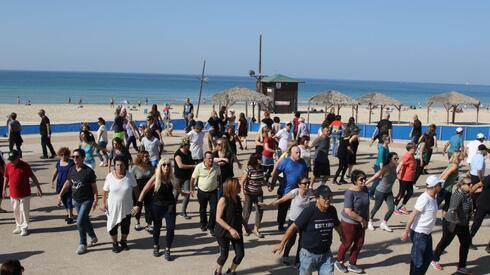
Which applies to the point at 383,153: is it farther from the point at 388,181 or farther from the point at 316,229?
the point at 316,229

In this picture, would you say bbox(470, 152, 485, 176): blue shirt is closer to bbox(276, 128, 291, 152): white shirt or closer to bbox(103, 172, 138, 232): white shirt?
bbox(276, 128, 291, 152): white shirt

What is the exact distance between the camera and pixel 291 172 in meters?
7.75

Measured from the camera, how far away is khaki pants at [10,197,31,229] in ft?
25.8

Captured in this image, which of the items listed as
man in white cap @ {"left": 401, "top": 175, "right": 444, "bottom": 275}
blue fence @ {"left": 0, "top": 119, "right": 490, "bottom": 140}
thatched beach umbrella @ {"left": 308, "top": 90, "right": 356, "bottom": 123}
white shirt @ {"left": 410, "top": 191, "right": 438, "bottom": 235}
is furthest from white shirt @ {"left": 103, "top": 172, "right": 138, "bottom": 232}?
thatched beach umbrella @ {"left": 308, "top": 90, "right": 356, "bottom": 123}

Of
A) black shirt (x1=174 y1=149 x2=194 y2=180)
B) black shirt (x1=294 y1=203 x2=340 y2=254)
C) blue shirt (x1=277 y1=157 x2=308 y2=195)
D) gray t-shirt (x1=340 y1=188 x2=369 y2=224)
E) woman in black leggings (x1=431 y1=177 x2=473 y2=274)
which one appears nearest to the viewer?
black shirt (x1=294 y1=203 x2=340 y2=254)

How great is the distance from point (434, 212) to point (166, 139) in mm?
15945

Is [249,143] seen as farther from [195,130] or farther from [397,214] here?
[397,214]

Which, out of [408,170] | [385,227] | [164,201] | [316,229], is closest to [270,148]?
[408,170]

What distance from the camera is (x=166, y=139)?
20.9 meters

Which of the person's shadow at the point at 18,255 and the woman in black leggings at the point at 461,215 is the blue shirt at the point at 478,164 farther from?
the person's shadow at the point at 18,255

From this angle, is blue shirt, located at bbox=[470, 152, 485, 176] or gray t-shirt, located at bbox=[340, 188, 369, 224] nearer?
gray t-shirt, located at bbox=[340, 188, 369, 224]

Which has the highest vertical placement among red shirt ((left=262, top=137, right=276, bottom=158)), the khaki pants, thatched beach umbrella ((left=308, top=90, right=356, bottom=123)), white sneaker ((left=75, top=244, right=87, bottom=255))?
thatched beach umbrella ((left=308, top=90, right=356, bottom=123))

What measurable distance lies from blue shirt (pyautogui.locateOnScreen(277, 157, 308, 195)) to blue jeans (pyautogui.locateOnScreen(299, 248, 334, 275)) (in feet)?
7.93

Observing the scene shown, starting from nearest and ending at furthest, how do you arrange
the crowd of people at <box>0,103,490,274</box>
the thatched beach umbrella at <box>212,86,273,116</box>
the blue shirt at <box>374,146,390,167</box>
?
the crowd of people at <box>0,103,490,274</box> < the blue shirt at <box>374,146,390,167</box> < the thatched beach umbrella at <box>212,86,273,116</box>
